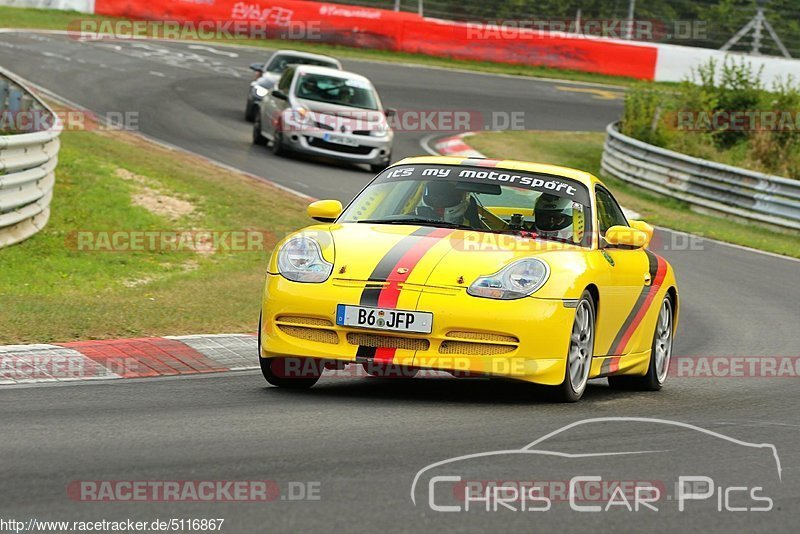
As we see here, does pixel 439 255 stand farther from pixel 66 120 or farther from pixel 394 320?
pixel 66 120

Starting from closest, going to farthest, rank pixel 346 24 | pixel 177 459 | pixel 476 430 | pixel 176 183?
pixel 177 459
pixel 476 430
pixel 176 183
pixel 346 24

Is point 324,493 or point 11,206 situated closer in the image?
point 324,493

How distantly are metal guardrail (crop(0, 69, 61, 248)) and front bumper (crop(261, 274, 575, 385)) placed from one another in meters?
6.21

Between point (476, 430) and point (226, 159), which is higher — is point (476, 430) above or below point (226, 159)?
above

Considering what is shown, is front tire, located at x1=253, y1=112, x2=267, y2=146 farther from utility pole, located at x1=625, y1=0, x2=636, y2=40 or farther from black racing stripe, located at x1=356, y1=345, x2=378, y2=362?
black racing stripe, located at x1=356, y1=345, x2=378, y2=362

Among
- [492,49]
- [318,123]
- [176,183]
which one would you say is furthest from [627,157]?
[492,49]

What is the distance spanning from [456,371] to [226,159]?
15.2 m

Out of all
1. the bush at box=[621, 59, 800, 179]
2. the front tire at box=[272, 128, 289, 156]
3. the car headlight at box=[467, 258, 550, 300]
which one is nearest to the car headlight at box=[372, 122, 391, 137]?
the front tire at box=[272, 128, 289, 156]

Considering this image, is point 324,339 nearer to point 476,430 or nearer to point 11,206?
point 476,430

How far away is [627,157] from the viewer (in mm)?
26453

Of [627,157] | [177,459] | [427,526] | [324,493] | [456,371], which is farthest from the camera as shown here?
[627,157]

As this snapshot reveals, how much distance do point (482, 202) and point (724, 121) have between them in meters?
21.0

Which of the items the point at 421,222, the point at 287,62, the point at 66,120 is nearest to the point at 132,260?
the point at 421,222

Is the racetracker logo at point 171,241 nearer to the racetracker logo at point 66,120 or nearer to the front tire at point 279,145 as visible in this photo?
the racetracker logo at point 66,120
